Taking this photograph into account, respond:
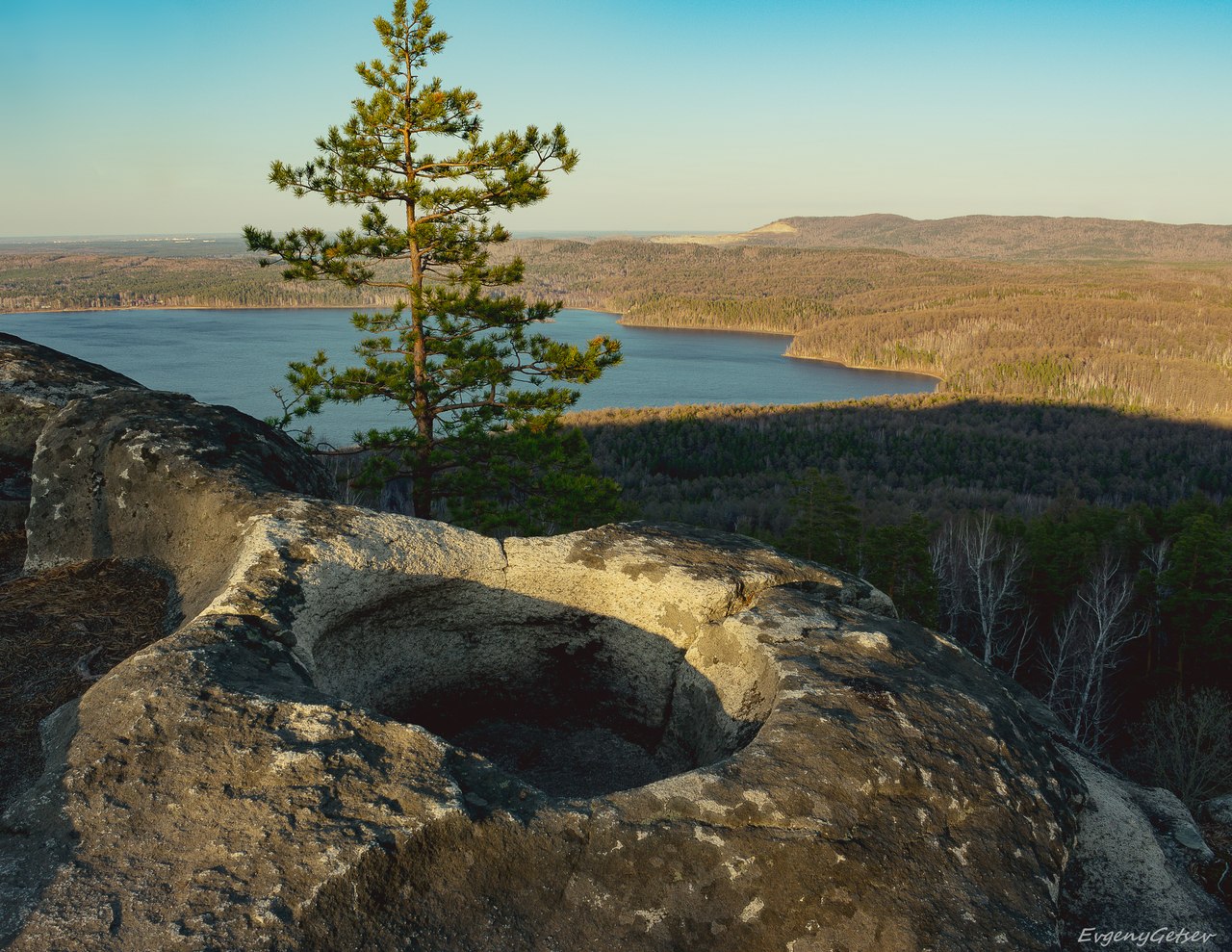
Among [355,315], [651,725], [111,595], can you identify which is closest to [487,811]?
[651,725]

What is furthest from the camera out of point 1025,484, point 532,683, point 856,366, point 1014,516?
point 856,366

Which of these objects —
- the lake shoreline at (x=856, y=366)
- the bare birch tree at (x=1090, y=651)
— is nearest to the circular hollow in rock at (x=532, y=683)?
the bare birch tree at (x=1090, y=651)

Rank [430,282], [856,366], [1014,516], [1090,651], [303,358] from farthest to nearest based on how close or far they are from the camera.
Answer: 1. [856,366]
2. [303,358]
3. [1014,516]
4. [1090,651]
5. [430,282]

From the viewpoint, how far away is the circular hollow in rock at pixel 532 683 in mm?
5828

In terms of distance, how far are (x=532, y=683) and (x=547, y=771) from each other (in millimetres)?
805

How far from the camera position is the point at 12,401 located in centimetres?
949

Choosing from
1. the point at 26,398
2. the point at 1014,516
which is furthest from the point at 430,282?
the point at 1014,516

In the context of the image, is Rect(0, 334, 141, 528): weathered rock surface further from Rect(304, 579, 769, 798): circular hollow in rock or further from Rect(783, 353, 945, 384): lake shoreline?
Rect(783, 353, 945, 384): lake shoreline

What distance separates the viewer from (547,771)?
5.99 meters

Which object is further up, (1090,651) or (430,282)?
(430,282)

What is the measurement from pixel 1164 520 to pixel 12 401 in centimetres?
5207

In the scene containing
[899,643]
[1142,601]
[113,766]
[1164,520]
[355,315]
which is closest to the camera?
[113,766]

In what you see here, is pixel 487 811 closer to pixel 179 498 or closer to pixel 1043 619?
pixel 179 498

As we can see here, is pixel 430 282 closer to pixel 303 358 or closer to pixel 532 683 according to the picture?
pixel 532 683
